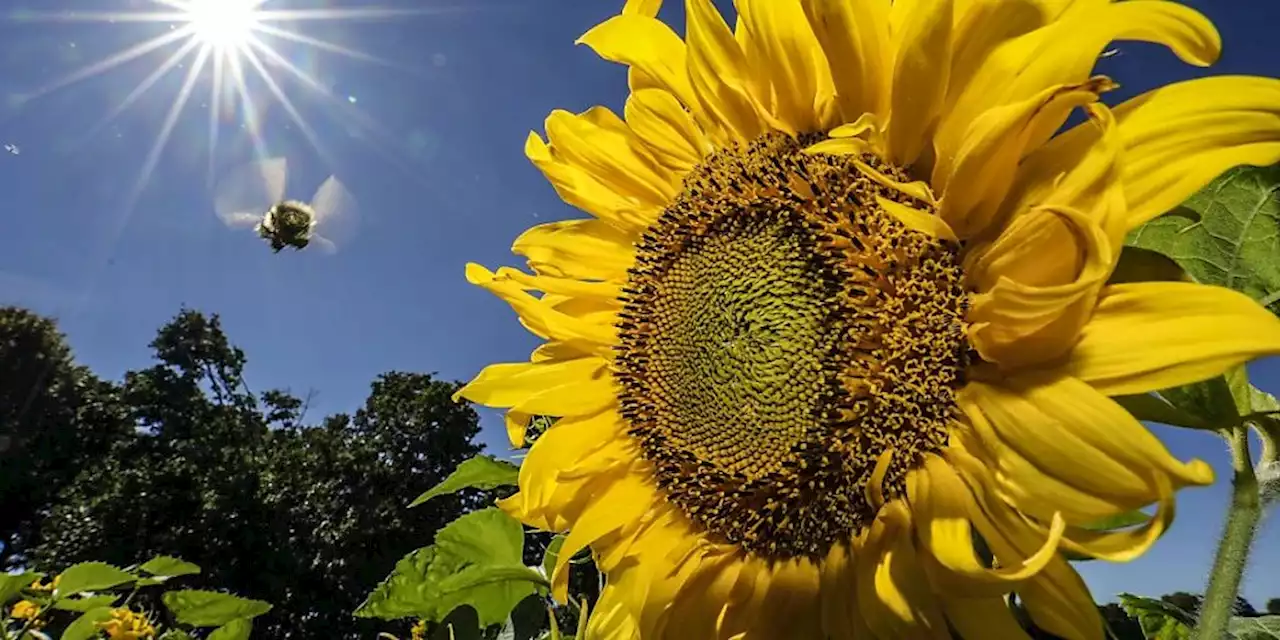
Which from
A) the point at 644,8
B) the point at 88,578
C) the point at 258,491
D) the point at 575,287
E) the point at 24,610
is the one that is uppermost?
the point at 258,491

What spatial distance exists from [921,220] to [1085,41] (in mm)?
200

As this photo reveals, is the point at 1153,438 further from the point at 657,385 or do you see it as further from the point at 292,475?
the point at 292,475

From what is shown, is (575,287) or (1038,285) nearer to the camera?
(1038,285)

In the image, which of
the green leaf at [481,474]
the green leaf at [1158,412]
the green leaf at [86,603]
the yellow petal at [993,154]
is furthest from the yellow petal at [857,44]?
the green leaf at [86,603]

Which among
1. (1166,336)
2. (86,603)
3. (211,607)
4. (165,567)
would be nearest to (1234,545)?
(1166,336)

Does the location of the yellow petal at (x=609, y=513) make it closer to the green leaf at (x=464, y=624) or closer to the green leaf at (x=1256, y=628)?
the green leaf at (x=464, y=624)

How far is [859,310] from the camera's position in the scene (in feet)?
3.22

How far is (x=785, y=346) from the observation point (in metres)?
1.04

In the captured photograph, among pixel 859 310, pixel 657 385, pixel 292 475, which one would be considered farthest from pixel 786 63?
pixel 292 475

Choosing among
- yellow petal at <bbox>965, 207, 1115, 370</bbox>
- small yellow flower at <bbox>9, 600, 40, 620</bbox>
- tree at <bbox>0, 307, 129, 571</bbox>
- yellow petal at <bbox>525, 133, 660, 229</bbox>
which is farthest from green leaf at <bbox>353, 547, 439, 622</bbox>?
tree at <bbox>0, 307, 129, 571</bbox>

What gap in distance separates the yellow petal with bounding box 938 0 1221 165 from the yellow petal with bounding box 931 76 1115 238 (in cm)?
2

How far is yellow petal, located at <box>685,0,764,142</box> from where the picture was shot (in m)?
1.13

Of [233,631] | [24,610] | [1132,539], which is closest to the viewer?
[1132,539]

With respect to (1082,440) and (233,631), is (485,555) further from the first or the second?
(233,631)
